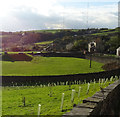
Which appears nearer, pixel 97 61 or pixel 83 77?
pixel 83 77

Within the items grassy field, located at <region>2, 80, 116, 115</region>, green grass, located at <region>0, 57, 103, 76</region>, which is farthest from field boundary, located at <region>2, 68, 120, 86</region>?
grassy field, located at <region>2, 80, 116, 115</region>

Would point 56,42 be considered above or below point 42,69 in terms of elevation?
above

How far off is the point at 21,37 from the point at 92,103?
95799 mm

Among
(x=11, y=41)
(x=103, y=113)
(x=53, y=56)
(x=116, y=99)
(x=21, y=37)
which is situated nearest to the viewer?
(x=103, y=113)

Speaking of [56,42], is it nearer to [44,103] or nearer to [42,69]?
[42,69]

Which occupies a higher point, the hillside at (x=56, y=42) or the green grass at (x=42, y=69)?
the hillside at (x=56, y=42)

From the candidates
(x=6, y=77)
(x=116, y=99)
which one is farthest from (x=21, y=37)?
(x=116, y=99)

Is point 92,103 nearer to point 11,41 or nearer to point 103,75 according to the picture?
point 103,75

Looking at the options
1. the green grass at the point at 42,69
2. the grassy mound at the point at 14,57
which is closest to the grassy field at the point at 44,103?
the green grass at the point at 42,69

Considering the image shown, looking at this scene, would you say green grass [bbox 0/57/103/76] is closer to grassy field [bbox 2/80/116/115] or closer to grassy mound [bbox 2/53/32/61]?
grassy mound [bbox 2/53/32/61]

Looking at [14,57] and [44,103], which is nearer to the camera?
[44,103]

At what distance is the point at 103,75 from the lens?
23453 millimetres

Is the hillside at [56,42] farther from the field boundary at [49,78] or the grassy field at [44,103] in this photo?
the grassy field at [44,103]

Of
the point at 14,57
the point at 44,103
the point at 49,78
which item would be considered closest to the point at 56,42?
the point at 14,57
